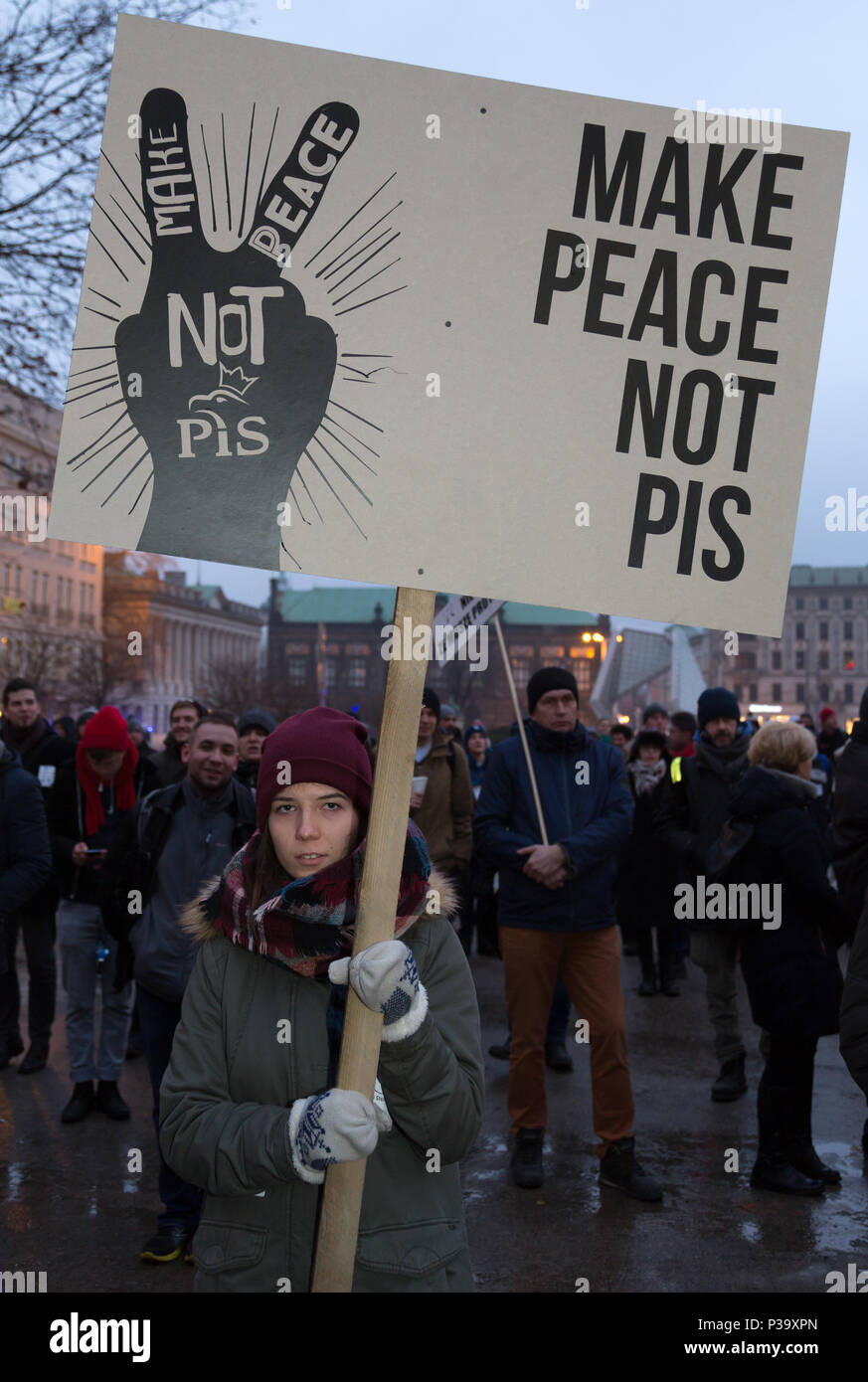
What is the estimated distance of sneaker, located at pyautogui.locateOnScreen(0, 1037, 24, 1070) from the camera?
6.82m

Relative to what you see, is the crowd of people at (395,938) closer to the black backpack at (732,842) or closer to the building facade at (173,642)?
the black backpack at (732,842)

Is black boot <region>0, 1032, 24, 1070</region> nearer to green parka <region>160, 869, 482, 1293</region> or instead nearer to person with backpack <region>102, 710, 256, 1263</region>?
person with backpack <region>102, 710, 256, 1263</region>

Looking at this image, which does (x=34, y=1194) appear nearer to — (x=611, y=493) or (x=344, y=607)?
(x=611, y=493)

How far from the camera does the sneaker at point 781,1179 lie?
4.98 meters

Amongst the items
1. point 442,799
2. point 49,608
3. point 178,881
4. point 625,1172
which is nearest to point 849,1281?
point 625,1172

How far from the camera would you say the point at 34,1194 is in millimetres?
4934

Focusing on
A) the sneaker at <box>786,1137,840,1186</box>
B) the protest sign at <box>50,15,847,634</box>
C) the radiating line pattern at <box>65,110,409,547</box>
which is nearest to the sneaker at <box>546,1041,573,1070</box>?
the sneaker at <box>786,1137,840,1186</box>

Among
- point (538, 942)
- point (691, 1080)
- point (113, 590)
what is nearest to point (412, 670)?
point (538, 942)

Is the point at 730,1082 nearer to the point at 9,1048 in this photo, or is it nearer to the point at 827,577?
the point at 9,1048

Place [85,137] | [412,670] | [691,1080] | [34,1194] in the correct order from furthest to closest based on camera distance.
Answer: [85,137] < [691,1080] < [34,1194] < [412,670]

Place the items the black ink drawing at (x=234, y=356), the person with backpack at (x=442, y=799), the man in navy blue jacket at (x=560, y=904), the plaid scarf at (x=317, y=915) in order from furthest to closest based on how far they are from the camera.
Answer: the person with backpack at (x=442, y=799), the man in navy blue jacket at (x=560, y=904), the plaid scarf at (x=317, y=915), the black ink drawing at (x=234, y=356)

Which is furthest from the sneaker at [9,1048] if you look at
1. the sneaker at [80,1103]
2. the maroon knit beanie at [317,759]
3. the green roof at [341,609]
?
the green roof at [341,609]

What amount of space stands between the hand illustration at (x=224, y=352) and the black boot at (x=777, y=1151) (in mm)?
3882

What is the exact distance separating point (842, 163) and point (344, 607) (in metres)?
143
